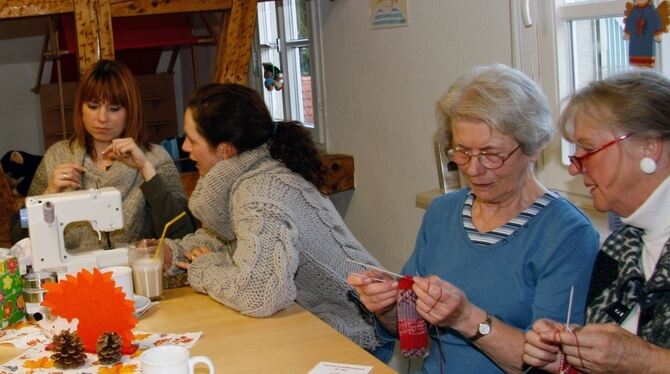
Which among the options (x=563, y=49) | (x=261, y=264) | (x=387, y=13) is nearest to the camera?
(x=261, y=264)

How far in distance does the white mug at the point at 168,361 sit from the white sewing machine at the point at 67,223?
2.43ft

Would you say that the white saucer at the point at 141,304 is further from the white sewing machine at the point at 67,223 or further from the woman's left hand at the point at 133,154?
the woman's left hand at the point at 133,154

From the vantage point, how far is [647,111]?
1.61 meters

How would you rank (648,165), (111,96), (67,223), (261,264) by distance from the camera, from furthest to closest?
(111,96), (67,223), (261,264), (648,165)

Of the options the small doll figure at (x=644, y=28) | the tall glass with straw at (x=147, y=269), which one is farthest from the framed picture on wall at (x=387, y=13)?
the tall glass with straw at (x=147, y=269)

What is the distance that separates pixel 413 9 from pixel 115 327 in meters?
1.84

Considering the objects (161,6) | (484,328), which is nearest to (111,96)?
(161,6)

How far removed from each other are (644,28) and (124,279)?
4.78 feet

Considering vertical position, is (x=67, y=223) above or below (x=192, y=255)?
above

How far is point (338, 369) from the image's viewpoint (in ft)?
5.86

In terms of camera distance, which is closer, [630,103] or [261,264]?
[630,103]

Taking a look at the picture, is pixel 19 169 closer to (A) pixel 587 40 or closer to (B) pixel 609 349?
(A) pixel 587 40

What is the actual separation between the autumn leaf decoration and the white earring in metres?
1.13

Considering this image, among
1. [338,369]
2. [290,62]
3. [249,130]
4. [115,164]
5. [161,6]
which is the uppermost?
[161,6]
